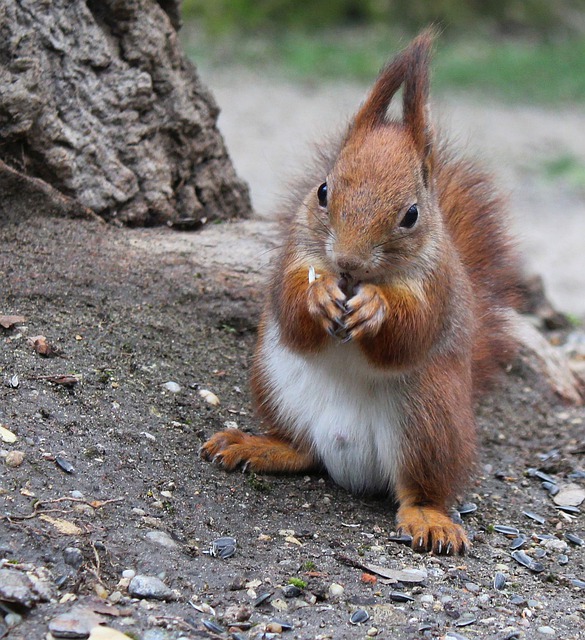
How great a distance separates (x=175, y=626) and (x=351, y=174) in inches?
42.5

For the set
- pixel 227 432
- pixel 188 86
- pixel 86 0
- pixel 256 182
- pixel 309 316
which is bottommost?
pixel 256 182

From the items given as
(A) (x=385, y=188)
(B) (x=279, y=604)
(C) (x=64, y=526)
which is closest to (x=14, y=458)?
(C) (x=64, y=526)

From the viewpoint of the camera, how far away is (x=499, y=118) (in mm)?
9320

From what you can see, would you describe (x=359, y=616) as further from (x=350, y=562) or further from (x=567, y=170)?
(x=567, y=170)

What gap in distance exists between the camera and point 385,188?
2229 mm

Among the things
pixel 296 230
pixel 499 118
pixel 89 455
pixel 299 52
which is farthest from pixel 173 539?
pixel 299 52

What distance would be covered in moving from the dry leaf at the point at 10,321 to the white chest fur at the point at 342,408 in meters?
0.67

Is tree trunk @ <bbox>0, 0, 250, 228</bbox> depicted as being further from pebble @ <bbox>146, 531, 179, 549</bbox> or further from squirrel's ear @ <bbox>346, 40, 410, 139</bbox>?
pebble @ <bbox>146, 531, 179, 549</bbox>

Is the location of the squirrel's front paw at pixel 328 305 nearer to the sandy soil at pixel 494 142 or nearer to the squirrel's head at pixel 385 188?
the squirrel's head at pixel 385 188

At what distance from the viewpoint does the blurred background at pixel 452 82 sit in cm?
726

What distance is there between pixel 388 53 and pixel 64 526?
8569mm

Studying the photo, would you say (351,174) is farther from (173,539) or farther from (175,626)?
(175,626)

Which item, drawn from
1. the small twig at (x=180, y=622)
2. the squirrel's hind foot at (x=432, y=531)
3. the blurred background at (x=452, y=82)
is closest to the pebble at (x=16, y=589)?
the small twig at (x=180, y=622)

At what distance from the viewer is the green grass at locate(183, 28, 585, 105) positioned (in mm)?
10195
